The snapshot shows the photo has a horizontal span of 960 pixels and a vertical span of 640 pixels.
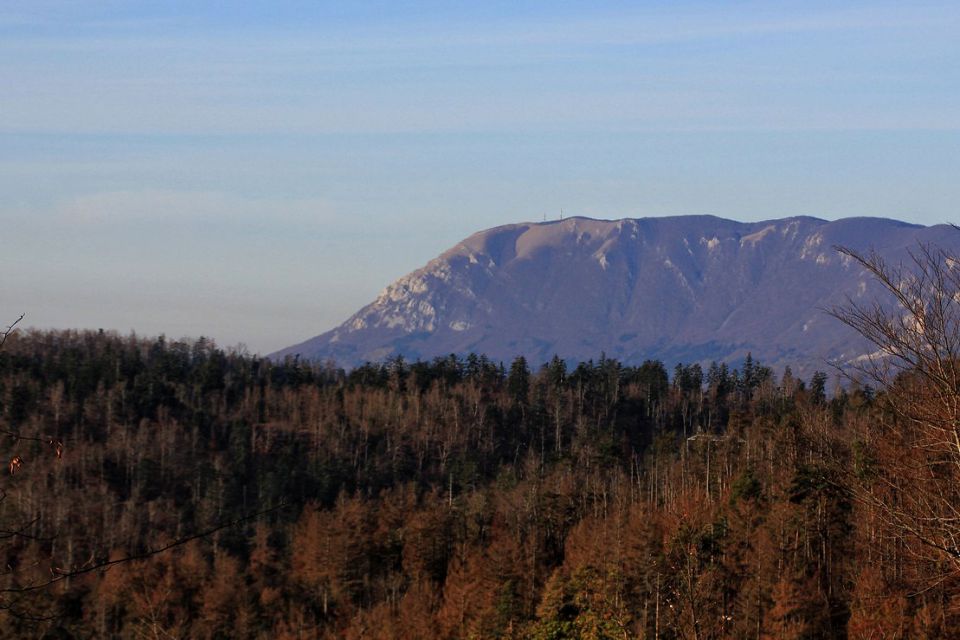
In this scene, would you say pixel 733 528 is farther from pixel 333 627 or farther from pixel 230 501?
pixel 230 501

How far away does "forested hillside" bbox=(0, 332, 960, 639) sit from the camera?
52.4 meters

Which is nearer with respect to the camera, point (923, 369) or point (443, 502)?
point (923, 369)

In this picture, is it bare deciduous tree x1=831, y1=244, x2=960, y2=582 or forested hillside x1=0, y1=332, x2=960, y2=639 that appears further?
forested hillside x1=0, y1=332, x2=960, y2=639

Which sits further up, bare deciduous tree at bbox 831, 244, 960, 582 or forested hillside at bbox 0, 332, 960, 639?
bare deciduous tree at bbox 831, 244, 960, 582

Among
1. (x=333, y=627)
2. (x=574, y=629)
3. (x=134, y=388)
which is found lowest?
(x=333, y=627)

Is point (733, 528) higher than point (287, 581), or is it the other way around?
point (733, 528)

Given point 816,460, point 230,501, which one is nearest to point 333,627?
point 230,501

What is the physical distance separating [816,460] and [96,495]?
10977cm

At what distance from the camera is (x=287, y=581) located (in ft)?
287

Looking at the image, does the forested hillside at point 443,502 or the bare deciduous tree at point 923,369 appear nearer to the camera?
the bare deciduous tree at point 923,369

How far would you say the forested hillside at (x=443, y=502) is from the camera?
5241cm

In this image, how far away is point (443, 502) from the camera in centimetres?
10550

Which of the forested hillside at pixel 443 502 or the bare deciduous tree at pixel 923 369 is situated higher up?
the bare deciduous tree at pixel 923 369

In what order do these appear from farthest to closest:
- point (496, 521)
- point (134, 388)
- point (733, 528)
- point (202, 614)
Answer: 1. point (134, 388)
2. point (496, 521)
3. point (202, 614)
4. point (733, 528)
